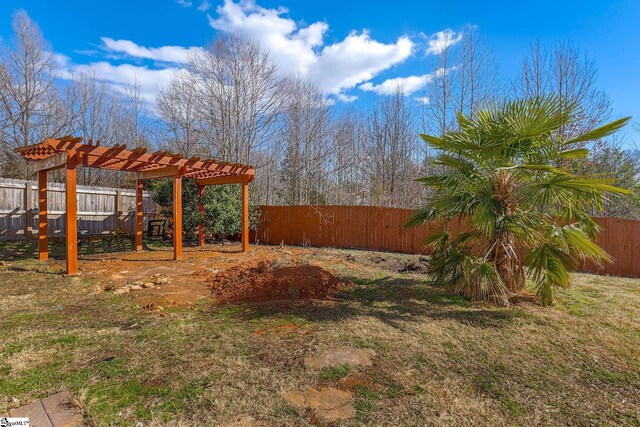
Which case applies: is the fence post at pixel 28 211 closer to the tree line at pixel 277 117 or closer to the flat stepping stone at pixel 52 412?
the tree line at pixel 277 117

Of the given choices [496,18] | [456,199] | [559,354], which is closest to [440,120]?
[496,18]

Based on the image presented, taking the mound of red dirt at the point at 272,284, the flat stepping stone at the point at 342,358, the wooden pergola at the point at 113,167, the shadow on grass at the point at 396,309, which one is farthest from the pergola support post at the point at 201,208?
the flat stepping stone at the point at 342,358

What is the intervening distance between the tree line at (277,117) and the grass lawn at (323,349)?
6.75m

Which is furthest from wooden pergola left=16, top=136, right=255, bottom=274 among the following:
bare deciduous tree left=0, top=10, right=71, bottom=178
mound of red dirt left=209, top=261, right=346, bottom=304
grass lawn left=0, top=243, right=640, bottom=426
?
bare deciduous tree left=0, top=10, right=71, bottom=178

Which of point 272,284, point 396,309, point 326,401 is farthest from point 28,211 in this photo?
point 326,401

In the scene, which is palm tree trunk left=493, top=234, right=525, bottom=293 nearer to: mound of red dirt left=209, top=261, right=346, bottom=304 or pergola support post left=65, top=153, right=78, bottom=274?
mound of red dirt left=209, top=261, right=346, bottom=304

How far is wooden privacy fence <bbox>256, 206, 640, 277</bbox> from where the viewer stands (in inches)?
408

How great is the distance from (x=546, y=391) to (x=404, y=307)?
76.9 inches

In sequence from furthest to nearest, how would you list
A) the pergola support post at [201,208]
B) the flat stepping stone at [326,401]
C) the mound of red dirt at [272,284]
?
the pergola support post at [201,208] < the mound of red dirt at [272,284] < the flat stepping stone at [326,401]

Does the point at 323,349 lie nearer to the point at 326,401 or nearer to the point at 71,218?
the point at 326,401

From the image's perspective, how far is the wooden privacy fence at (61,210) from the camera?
8.53 metres

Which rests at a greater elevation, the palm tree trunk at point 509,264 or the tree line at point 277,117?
the tree line at point 277,117

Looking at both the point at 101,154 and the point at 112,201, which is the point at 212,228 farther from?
the point at 101,154

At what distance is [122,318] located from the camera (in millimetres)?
3645
